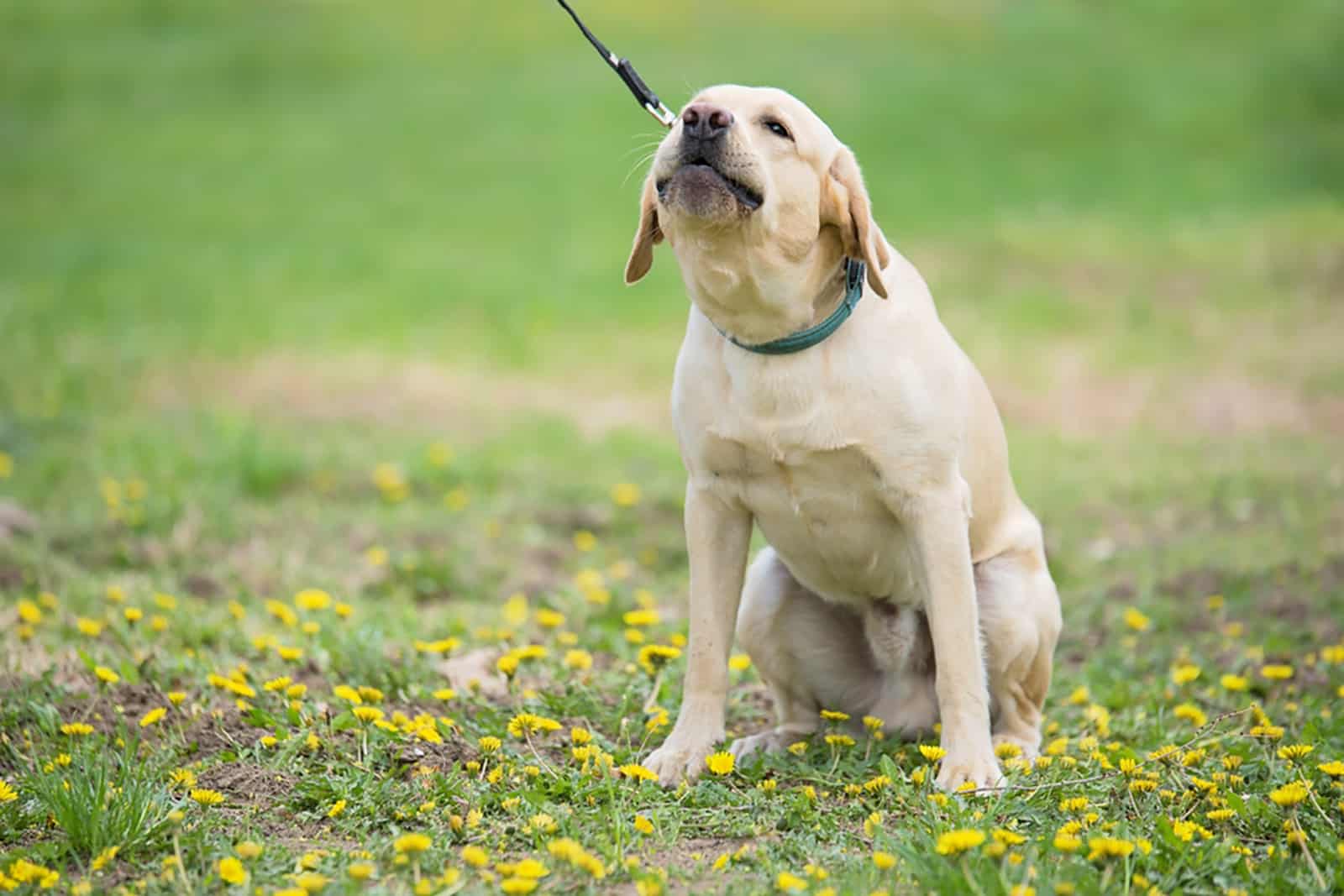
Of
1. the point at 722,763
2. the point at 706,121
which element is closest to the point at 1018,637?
the point at 722,763

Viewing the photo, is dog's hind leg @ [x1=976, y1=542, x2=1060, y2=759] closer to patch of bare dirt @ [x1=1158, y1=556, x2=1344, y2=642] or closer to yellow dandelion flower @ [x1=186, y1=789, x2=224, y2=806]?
patch of bare dirt @ [x1=1158, y1=556, x2=1344, y2=642]

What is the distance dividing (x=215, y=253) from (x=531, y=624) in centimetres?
899

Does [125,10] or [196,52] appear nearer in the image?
[196,52]

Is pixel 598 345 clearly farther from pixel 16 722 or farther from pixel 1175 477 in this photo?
pixel 16 722

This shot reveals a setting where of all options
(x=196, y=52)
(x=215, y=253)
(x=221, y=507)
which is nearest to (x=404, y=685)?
(x=221, y=507)

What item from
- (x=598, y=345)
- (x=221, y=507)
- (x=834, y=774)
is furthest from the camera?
(x=598, y=345)

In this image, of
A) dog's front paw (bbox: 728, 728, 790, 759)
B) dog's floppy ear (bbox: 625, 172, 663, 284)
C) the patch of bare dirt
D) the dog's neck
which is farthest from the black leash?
the patch of bare dirt

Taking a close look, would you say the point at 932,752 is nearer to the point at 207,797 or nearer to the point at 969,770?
the point at 969,770

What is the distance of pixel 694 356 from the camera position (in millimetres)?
3688

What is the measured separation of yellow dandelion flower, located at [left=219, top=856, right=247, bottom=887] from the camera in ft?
9.08

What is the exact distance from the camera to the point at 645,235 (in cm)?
374

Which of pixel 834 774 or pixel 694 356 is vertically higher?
pixel 694 356

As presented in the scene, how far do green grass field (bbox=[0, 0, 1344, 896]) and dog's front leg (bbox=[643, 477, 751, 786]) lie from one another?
17cm

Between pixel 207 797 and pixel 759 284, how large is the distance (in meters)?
1.68
